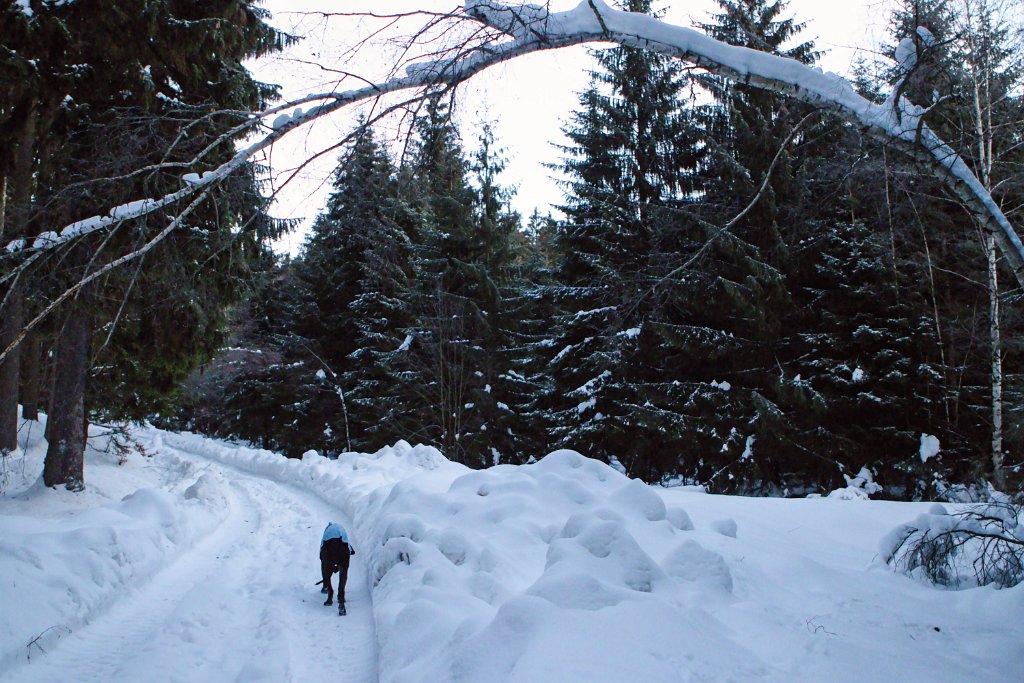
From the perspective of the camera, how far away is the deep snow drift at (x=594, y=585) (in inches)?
144

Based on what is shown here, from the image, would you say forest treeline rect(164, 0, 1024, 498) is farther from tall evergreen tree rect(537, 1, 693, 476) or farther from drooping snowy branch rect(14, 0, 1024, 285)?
drooping snowy branch rect(14, 0, 1024, 285)

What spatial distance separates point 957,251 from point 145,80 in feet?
56.3

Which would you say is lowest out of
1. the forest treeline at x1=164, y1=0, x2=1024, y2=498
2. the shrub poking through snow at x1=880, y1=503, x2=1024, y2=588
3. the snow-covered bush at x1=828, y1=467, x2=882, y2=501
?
the snow-covered bush at x1=828, y1=467, x2=882, y2=501

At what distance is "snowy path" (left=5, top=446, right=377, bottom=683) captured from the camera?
492cm

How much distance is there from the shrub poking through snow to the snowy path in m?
4.42

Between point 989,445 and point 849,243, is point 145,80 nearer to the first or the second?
point 849,243

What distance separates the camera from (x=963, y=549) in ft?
15.9

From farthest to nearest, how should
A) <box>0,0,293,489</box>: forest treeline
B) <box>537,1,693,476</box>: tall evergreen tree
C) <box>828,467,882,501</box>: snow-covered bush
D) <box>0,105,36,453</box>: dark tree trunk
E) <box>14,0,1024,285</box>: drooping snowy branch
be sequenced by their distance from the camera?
<box>537,1,693,476</box>: tall evergreen tree, <box>828,467,882,501</box>: snow-covered bush, <box>0,105,36,453</box>: dark tree trunk, <box>0,0,293,489</box>: forest treeline, <box>14,0,1024,285</box>: drooping snowy branch

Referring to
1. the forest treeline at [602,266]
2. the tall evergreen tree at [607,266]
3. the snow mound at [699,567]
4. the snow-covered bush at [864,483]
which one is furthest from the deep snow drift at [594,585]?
the tall evergreen tree at [607,266]

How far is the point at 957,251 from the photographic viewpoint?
14461 mm

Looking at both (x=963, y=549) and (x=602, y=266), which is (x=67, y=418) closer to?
(x=602, y=266)

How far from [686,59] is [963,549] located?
424 centimetres

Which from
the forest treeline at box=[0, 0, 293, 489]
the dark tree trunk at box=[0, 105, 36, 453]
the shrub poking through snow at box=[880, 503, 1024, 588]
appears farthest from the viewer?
the dark tree trunk at box=[0, 105, 36, 453]

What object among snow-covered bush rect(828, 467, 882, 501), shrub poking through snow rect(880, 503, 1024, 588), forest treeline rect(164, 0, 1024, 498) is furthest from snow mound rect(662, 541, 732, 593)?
snow-covered bush rect(828, 467, 882, 501)
